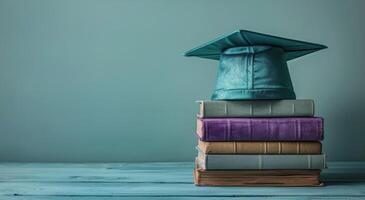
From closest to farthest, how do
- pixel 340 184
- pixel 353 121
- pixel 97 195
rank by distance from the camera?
pixel 97 195, pixel 340 184, pixel 353 121

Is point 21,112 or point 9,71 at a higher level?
point 9,71

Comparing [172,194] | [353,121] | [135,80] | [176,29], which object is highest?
[176,29]

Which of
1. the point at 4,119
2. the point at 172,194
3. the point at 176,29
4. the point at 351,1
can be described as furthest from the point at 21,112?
the point at 351,1

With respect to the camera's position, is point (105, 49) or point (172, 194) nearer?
point (172, 194)

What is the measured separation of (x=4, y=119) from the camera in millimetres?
1182

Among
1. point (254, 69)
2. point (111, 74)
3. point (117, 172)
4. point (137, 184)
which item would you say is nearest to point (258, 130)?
point (254, 69)

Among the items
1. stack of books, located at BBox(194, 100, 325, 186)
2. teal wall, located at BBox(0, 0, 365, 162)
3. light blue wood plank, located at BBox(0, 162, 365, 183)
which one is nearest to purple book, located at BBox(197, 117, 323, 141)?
stack of books, located at BBox(194, 100, 325, 186)

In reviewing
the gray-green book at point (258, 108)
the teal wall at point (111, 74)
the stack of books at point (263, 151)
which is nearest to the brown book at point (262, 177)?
the stack of books at point (263, 151)

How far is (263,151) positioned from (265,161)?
0.02 meters

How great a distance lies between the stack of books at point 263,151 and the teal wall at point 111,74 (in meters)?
0.39

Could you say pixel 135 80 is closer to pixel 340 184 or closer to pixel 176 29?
pixel 176 29

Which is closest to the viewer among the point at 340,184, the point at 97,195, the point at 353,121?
the point at 97,195

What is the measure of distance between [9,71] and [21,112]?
0.12 meters

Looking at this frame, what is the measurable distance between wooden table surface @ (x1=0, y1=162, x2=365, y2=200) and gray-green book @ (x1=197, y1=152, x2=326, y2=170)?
4cm
